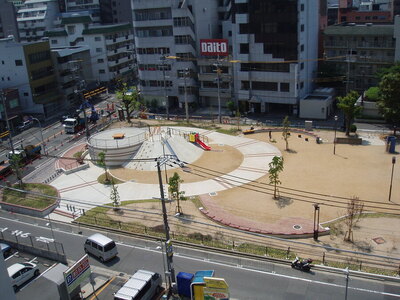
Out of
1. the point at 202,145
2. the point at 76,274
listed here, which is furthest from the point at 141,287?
the point at 202,145

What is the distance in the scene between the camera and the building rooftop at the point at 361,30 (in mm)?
69213

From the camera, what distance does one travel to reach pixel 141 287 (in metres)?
25.9

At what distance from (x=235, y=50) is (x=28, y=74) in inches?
1496

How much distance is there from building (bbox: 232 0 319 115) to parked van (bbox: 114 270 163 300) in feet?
156

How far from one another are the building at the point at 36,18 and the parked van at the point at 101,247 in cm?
9801

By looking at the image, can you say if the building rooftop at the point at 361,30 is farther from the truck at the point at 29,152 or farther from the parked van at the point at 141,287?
the parked van at the point at 141,287

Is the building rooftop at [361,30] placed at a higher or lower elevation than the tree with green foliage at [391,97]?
higher

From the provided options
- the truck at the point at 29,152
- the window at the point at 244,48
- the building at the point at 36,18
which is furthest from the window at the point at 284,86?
the building at the point at 36,18

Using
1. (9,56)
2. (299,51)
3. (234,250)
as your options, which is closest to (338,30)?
(299,51)

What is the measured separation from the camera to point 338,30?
7325 centimetres

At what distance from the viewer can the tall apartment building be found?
6581 cm

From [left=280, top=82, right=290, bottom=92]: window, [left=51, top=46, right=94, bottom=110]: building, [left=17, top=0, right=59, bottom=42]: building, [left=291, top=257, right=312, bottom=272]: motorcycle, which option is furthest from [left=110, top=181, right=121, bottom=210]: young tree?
[left=17, top=0, right=59, bottom=42]: building

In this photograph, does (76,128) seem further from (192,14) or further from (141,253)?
(141,253)

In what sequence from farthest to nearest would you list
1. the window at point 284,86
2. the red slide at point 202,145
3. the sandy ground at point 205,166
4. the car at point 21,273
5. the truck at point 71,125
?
the window at point 284,86 → the truck at point 71,125 → the red slide at point 202,145 → the sandy ground at point 205,166 → the car at point 21,273
